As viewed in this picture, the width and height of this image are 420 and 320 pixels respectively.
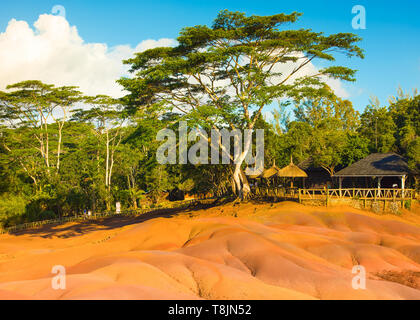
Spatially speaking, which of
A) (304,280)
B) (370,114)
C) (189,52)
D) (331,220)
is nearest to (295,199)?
(331,220)

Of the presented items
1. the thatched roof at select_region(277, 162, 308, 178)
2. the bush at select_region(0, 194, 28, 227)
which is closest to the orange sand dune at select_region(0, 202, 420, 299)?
the thatched roof at select_region(277, 162, 308, 178)

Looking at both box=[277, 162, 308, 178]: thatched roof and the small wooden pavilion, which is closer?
the small wooden pavilion

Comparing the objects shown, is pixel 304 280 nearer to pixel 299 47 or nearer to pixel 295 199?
pixel 295 199

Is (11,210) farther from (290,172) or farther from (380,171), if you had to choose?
(380,171)

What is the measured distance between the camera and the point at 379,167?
2775 cm

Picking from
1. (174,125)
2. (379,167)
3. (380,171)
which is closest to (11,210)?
(174,125)

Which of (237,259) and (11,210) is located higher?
(237,259)

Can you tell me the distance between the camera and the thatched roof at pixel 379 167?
26.7 meters

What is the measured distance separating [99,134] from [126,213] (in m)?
11.5

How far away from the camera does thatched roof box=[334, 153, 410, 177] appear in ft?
87.5

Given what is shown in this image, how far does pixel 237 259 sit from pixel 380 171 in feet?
58.5

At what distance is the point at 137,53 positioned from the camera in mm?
26297

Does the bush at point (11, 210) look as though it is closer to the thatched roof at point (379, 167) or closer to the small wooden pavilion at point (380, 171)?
the small wooden pavilion at point (380, 171)

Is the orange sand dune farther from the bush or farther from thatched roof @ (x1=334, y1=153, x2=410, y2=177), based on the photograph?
the bush
